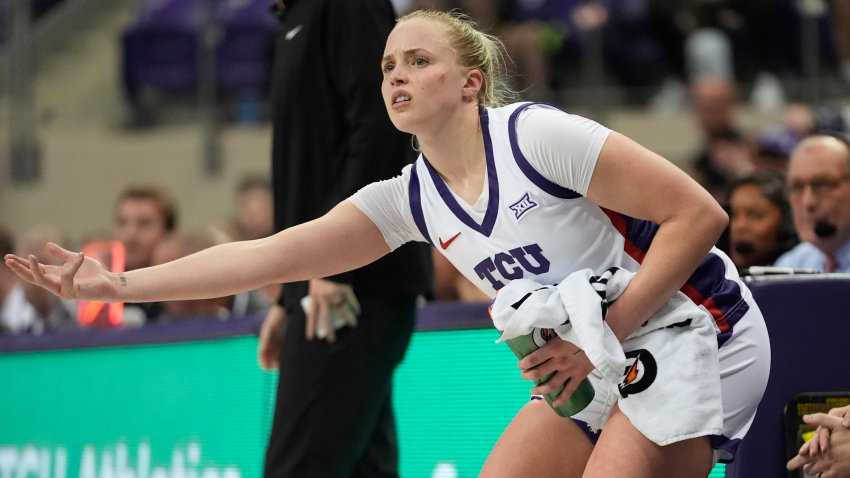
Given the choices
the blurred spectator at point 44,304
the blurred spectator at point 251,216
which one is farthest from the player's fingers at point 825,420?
the blurred spectator at point 251,216

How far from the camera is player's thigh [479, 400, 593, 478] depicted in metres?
3.16

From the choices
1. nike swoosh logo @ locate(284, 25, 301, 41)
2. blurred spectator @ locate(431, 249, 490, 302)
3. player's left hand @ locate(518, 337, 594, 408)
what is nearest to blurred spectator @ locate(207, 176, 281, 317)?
blurred spectator @ locate(431, 249, 490, 302)

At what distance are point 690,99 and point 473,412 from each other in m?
6.37

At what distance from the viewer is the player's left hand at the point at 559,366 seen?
288 centimetres

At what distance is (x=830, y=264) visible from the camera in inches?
207

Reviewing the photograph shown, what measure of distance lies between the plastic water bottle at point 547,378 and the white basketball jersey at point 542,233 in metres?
0.20

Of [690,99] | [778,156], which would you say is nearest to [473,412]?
[778,156]

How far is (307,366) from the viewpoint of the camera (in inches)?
154

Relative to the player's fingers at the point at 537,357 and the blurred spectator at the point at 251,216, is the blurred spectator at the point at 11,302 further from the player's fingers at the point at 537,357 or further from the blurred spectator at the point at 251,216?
the player's fingers at the point at 537,357

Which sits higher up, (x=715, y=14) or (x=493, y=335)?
(x=715, y=14)

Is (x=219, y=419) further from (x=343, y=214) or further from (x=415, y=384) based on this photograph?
(x=343, y=214)

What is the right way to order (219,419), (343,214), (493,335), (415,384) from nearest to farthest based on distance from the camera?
(343,214)
(493,335)
(415,384)
(219,419)

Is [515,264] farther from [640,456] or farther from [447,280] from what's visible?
[447,280]

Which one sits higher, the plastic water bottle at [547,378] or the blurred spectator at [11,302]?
the plastic water bottle at [547,378]
